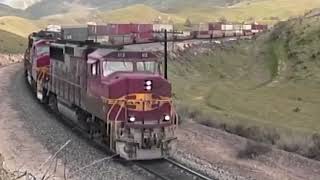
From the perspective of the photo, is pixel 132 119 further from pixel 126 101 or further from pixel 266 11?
pixel 266 11

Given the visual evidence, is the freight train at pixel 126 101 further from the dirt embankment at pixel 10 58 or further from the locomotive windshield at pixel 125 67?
the dirt embankment at pixel 10 58

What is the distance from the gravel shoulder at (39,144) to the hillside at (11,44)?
223 feet

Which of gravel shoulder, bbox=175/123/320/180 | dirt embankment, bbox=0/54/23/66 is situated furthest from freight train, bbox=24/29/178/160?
dirt embankment, bbox=0/54/23/66

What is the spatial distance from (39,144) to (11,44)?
89249 millimetres

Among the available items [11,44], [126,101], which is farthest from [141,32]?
[126,101]

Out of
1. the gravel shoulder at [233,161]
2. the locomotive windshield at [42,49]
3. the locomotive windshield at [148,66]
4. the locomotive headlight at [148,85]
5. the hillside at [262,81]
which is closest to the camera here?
the gravel shoulder at [233,161]

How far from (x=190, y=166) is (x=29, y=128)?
11.2 m

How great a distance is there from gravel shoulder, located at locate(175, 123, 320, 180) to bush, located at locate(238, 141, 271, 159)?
198mm

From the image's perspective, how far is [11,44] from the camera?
113000 mm

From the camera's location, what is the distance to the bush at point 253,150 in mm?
24547

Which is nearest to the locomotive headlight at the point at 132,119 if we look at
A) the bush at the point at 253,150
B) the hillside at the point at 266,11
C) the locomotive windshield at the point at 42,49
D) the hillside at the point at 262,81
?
the bush at the point at 253,150

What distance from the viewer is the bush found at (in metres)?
24.5

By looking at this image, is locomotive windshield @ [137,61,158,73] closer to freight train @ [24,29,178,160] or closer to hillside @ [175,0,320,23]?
freight train @ [24,29,178,160]

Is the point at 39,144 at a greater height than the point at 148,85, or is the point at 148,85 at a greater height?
the point at 148,85
